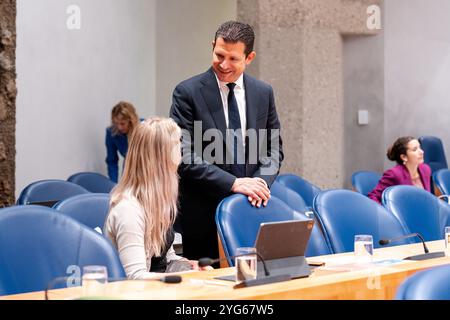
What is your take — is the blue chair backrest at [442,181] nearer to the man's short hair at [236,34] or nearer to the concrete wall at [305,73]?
the concrete wall at [305,73]

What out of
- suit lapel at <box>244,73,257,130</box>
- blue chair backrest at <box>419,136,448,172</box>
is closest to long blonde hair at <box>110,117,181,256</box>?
suit lapel at <box>244,73,257,130</box>

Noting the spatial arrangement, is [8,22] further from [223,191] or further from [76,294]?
[76,294]

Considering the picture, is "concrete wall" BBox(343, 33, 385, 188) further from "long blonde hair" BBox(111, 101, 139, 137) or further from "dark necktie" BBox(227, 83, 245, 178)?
"dark necktie" BBox(227, 83, 245, 178)

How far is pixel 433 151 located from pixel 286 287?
280 inches

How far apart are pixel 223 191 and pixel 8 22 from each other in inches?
85.8

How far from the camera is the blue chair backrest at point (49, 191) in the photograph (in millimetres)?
4664

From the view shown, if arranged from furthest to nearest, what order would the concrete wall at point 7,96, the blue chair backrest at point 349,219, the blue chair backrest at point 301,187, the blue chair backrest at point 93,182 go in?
the blue chair backrest at point 301,187
the blue chair backrest at point 93,182
the concrete wall at point 7,96
the blue chair backrest at point 349,219

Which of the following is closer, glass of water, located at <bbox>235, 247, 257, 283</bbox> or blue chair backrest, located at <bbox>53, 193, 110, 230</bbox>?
glass of water, located at <bbox>235, 247, 257, 283</bbox>

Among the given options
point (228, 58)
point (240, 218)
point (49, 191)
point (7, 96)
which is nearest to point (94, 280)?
point (240, 218)

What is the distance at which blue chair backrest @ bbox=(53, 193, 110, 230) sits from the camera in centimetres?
332

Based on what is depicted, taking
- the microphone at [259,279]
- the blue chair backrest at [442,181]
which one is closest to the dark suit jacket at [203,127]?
the microphone at [259,279]

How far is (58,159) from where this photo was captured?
7859 millimetres

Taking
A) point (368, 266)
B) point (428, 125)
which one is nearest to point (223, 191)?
point (368, 266)

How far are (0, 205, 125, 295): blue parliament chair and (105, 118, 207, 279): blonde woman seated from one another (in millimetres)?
232
